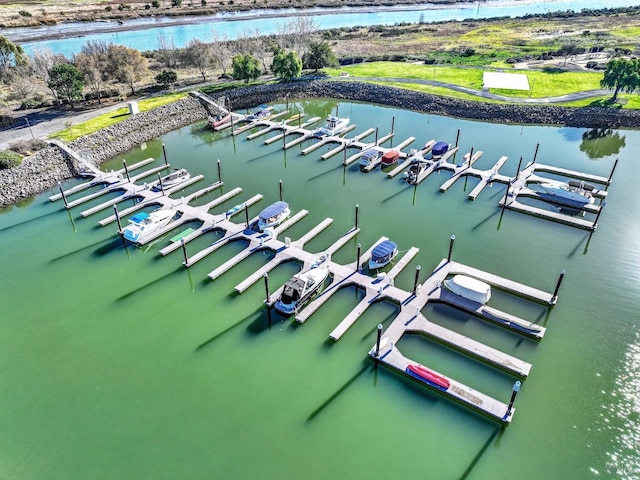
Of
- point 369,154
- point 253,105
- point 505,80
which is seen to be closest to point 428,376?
point 369,154

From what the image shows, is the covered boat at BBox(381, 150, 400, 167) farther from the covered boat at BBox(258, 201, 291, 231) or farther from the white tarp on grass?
the white tarp on grass

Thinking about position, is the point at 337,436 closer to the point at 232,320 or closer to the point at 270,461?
the point at 270,461

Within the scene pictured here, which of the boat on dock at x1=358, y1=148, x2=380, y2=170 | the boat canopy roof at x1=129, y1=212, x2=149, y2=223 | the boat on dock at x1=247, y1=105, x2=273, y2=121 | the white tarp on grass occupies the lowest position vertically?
the boat canopy roof at x1=129, y1=212, x2=149, y2=223

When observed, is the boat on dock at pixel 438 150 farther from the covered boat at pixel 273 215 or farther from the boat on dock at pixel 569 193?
the covered boat at pixel 273 215

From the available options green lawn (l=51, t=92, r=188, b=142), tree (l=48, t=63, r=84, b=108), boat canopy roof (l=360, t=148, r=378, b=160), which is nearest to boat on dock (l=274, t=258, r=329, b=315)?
boat canopy roof (l=360, t=148, r=378, b=160)

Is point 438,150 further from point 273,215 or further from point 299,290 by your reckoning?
point 299,290

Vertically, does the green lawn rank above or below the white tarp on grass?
below
